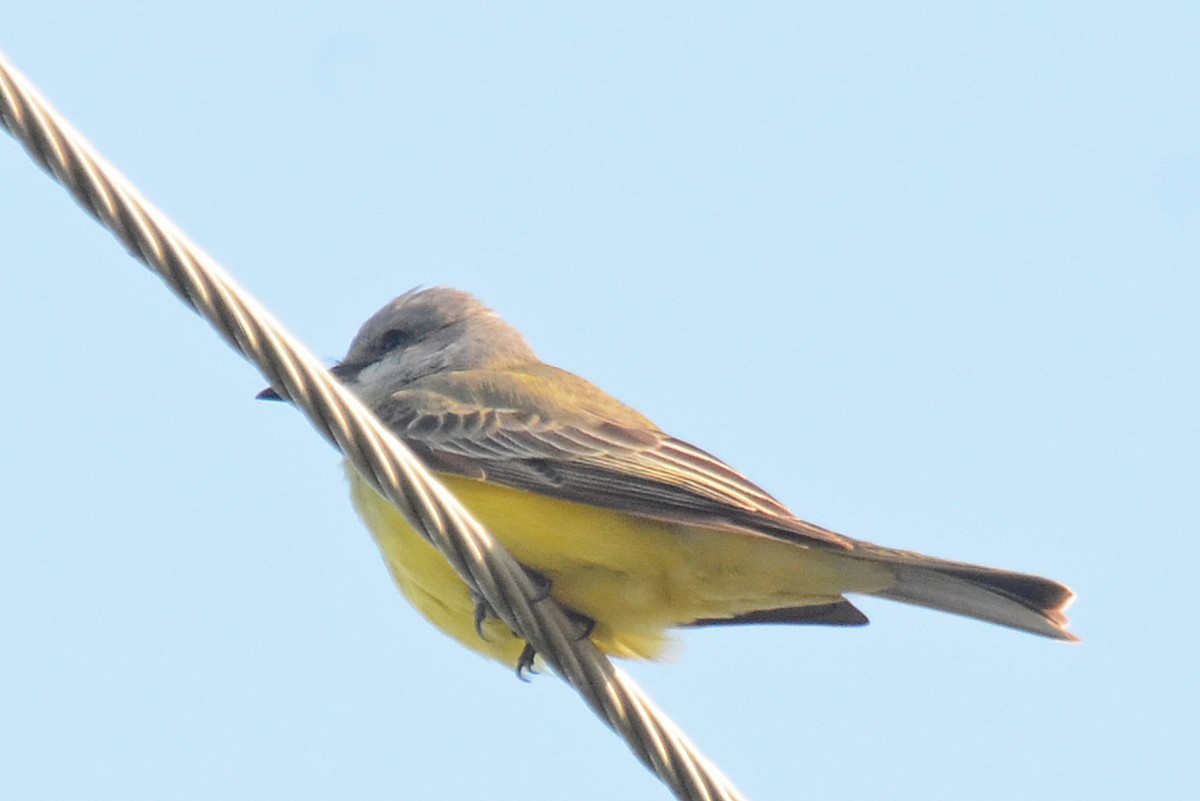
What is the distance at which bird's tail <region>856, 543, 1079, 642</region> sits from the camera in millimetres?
5102

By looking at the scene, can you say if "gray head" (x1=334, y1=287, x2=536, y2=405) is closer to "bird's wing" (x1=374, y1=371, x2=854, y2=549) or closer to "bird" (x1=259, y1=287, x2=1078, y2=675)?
"bird's wing" (x1=374, y1=371, x2=854, y2=549)

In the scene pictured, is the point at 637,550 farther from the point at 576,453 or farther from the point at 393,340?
the point at 393,340

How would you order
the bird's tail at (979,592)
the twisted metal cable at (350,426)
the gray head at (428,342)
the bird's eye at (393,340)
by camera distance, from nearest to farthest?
the twisted metal cable at (350,426) < the bird's tail at (979,592) < the gray head at (428,342) < the bird's eye at (393,340)

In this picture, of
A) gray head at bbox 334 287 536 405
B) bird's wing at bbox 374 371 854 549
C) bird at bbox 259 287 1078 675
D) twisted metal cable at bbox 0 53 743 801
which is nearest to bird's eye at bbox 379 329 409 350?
gray head at bbox 334 287 536 405

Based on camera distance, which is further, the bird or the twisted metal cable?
the bird

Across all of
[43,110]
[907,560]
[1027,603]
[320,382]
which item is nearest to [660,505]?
[907,560]

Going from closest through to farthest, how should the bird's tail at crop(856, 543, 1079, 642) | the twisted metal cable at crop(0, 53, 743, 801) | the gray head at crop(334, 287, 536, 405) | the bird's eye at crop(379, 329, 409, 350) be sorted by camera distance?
the twisted metal cable at crop(0, 53, 743, 801)
the bird's tail at crop(856, 543, 1079, 642)
the gray head at crop(334, 287, 536, 405)
the bird's eye at crop(379, 329, 409, 350)

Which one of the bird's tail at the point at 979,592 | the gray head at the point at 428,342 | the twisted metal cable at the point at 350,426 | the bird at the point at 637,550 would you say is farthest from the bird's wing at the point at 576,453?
the twisted metal cable at the point at 350,426

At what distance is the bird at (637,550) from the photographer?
5129mm

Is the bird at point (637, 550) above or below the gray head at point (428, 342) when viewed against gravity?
below

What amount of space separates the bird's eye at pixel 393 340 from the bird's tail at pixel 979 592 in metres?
2.83

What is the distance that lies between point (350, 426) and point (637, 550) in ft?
6.59

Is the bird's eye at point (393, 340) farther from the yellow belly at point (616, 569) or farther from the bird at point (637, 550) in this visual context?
the yellow belly at point (616, 569)

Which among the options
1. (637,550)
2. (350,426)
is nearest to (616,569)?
(637,550)
